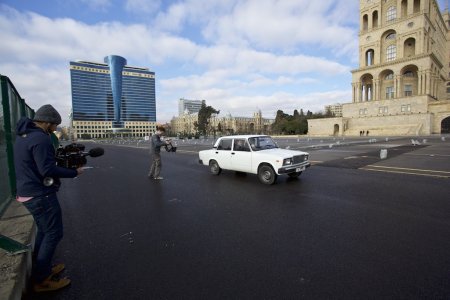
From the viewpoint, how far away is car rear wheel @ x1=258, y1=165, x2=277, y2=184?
7910 mm

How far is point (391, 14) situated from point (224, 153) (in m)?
75.6

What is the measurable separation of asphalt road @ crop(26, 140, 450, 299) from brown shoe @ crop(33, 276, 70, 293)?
0.07m

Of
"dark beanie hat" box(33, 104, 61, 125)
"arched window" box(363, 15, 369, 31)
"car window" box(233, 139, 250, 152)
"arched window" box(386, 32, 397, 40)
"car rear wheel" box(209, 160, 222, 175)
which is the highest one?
"arched window" box(363, 15, 369, 31)

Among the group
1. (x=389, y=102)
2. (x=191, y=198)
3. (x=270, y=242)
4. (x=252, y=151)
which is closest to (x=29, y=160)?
(x=270, y=242)

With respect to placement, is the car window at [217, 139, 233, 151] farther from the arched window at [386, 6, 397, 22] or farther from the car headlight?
the arched window at [386, 6, 397, 22]

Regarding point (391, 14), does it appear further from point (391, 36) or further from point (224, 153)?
point (224, 153)

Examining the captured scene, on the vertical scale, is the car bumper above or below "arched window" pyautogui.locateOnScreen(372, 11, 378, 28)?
below

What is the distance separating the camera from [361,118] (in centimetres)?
6391

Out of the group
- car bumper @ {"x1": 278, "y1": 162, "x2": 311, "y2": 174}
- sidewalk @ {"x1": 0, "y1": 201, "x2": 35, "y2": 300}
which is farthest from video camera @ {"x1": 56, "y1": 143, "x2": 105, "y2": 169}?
car bumper @ {"x1": 278, "y1": 162, "x2": 311, "y2": 174}

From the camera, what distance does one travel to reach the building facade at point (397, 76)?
5522cm

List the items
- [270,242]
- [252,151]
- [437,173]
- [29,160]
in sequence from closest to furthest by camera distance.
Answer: [29,160], [270,242], [252,151], [437,173]

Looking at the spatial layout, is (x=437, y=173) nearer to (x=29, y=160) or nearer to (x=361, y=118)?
(x=29, y=160)

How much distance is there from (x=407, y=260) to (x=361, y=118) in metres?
69.5

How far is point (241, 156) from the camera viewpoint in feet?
29.4
